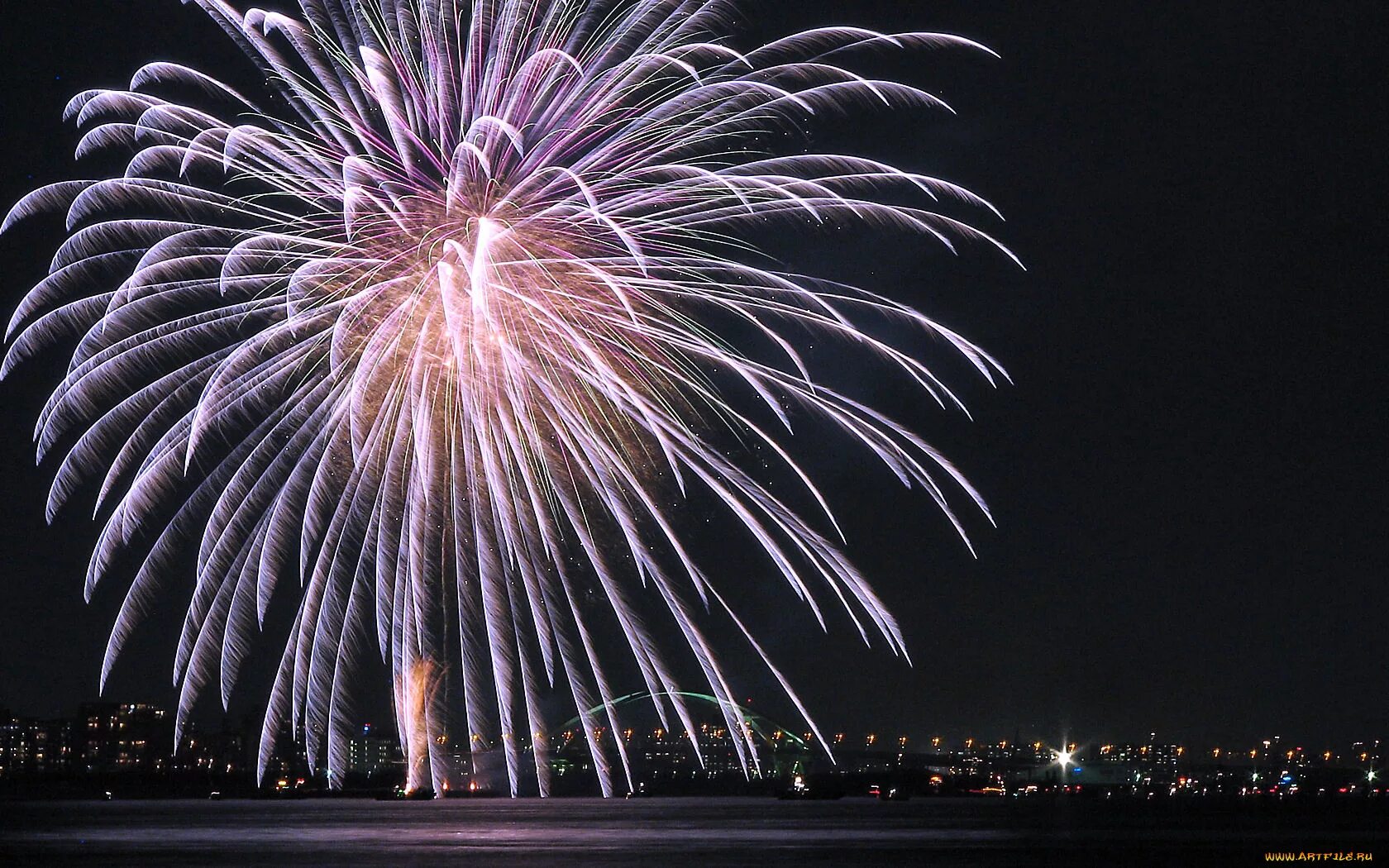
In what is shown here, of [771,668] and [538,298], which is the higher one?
[538,298]

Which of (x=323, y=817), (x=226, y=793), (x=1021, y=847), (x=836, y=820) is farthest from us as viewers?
(x=226, y=793)

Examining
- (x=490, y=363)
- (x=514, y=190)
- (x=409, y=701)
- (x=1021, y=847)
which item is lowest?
(x=1021, y=847)

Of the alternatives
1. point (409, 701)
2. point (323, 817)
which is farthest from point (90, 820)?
point (409, 701)

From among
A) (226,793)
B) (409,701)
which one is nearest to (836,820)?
(409,701)

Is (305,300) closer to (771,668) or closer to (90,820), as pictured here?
(771,668)

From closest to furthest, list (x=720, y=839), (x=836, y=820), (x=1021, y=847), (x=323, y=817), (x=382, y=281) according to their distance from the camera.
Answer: (x=382, y=281) → (x=1021, y=847) → (x=720, y=839) → (x=836, y=820) → (x=323, y=817)

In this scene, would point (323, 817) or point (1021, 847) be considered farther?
point (323, 817)
